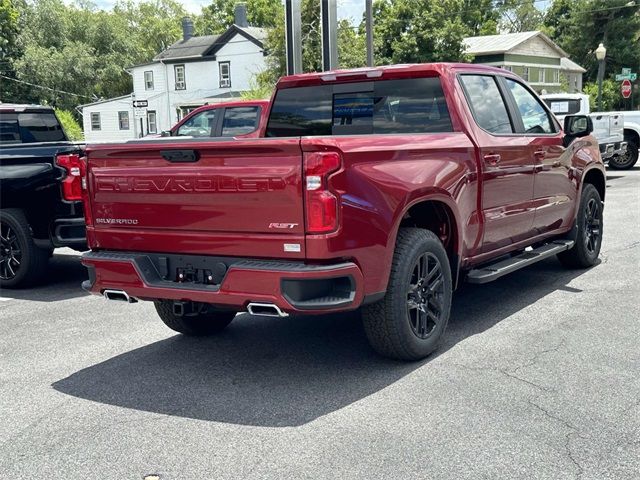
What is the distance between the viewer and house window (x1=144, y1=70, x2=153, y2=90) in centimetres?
5291

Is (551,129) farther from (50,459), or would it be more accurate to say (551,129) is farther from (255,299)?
(50,459)

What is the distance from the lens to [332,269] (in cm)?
427

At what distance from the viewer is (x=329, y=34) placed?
15203 mm

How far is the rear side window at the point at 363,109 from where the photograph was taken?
5.74 metres

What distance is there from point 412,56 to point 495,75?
40.0 meters

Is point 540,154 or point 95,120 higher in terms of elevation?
point 95,120

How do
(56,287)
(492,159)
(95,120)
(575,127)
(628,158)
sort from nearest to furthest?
(492,159)
(575,127)
(56,287)
(628,158)
(95,120)

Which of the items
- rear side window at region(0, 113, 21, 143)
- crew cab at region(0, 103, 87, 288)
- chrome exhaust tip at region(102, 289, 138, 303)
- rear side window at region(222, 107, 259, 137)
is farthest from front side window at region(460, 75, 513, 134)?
rear side window at region(222, 107, 259, 137)

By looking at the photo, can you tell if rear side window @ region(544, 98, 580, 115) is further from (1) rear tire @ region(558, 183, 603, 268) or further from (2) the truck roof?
(2) the truck roof

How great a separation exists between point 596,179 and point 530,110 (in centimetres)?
176

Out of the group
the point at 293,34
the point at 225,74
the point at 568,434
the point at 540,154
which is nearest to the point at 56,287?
the point at 540,154

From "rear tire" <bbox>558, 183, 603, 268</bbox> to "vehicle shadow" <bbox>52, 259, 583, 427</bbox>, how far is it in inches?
57.7

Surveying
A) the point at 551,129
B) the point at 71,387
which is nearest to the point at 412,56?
the point at 551,129

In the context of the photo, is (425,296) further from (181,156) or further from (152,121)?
(152,121)
